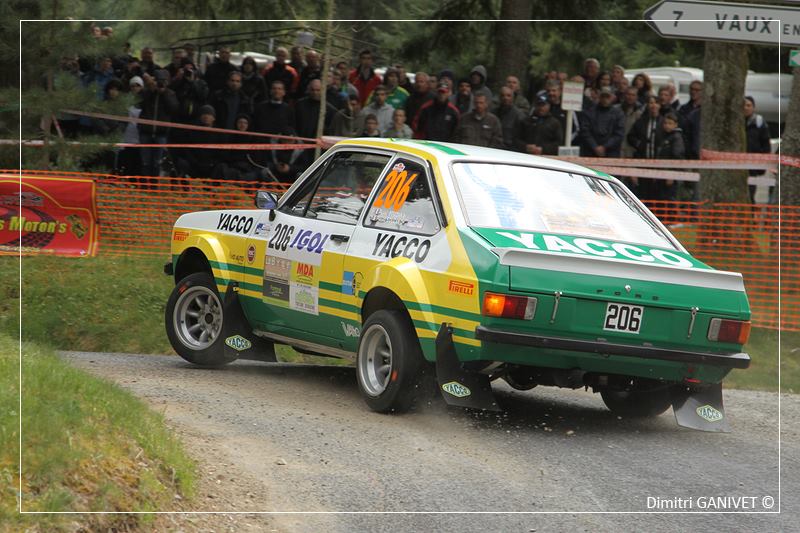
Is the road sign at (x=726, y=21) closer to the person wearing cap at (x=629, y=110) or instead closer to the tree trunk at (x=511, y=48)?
the person wearing cap at (x=629, y=110)

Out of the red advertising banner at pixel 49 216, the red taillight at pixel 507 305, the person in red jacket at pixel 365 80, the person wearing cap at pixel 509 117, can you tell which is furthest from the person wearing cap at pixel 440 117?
the red taillight at pixel 507 305

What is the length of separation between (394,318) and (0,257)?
23.1ft

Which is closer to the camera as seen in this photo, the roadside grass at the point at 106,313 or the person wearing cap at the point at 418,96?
the roadside grass at the point at 106,313

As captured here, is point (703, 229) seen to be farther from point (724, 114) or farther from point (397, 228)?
point (397, 228)

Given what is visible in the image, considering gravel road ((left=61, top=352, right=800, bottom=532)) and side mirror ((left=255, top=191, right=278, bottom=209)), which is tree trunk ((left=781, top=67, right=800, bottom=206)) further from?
side mirror ((left=255, top=191, right=278, bottom=209))

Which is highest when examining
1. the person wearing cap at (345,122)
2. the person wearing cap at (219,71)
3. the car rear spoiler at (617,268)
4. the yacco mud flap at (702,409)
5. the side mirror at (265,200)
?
the person wearing cap at (219,71)

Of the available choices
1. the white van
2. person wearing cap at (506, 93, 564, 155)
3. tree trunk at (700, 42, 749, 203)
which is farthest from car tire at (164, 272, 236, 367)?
the white van

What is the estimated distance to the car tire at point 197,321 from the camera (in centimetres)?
935

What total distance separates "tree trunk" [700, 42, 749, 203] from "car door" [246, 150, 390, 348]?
8481 mm

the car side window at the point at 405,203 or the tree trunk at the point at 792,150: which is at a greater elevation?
the tree trunk at the point at 792,150

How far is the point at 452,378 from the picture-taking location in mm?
7234

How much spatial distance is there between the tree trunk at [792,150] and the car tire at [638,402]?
736 centimetres

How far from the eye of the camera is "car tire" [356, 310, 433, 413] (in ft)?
24.5

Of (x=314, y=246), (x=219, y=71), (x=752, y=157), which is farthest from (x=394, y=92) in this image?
(x=314, y=246)
